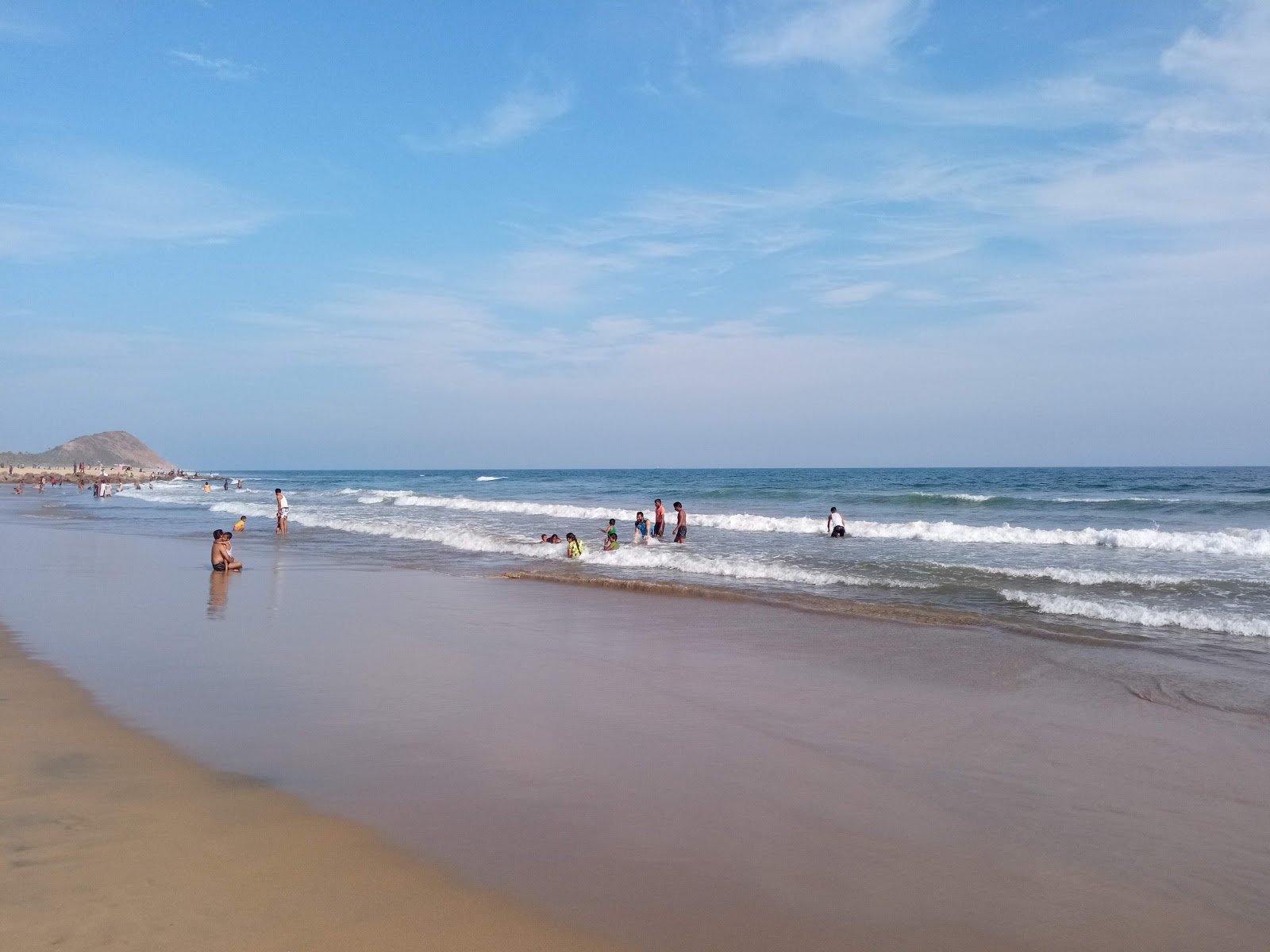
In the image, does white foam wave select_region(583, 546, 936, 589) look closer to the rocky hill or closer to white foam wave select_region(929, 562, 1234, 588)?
white foam wave select_region(929, 562, 1234, 588)

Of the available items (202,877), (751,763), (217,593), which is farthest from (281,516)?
(202,877)

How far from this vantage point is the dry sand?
11.2 ft

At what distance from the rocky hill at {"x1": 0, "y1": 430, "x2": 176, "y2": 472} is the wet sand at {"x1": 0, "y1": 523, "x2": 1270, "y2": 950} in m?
127

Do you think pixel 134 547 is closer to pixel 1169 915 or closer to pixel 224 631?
pixel 224 631

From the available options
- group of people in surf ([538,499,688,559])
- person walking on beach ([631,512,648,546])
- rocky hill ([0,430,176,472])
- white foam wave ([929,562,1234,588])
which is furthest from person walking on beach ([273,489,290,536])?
rocky hill ([0,430,176,472])

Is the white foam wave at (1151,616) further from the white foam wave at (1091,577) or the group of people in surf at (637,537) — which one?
the group of people in surf at (637,537)

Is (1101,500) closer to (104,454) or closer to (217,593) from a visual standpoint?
(217,593)

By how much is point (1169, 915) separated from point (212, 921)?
4110 millimetres

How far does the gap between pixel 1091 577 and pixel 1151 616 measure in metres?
3.75

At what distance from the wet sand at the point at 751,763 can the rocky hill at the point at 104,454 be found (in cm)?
12718

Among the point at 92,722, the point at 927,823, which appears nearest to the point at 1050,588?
the point at 927,823

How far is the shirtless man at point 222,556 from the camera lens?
15828 mm

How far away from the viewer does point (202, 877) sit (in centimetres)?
387

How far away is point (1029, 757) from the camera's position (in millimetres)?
5938
